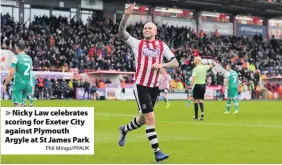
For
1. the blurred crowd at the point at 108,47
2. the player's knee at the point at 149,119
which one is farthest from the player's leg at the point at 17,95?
the blurred crowd at the point at 108,47

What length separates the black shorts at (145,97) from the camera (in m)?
10.5

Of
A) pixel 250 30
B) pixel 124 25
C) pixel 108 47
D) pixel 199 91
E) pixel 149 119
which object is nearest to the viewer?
pixel 124 25

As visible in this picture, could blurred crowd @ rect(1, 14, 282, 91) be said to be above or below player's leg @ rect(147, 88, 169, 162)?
above

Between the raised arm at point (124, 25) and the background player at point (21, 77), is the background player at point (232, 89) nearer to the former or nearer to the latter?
the background player at point (21, 77)

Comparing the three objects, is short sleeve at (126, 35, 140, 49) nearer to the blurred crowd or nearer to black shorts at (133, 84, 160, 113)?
black shorts at (133, 84, 160, 113)

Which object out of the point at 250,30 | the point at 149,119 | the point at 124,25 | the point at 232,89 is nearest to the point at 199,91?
the point at 232,89

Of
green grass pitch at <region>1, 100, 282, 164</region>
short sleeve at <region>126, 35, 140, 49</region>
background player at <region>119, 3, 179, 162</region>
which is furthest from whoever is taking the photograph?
short sleeve at <region>126, 35, 140, 49</region>

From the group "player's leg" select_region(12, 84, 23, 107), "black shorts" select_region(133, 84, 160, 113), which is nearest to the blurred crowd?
"player's leg" select_region(12, 84, 23, 107)

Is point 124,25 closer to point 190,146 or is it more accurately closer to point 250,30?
point 190,146

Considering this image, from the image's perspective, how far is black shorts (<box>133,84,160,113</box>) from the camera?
10.5 m

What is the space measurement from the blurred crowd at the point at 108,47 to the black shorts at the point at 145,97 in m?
36.4

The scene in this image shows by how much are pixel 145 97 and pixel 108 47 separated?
43539mm

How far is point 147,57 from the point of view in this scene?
10.5 metres

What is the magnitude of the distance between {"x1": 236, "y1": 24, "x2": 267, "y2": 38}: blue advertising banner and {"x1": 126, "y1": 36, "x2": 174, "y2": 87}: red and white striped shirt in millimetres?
63144
